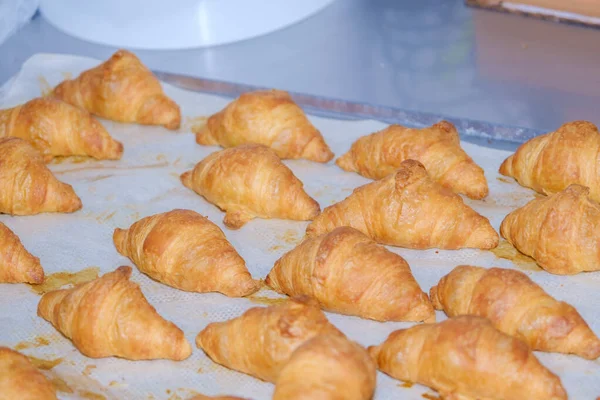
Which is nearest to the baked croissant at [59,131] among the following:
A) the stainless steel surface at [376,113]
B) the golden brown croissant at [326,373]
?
the stainless steel surface at [376,113]

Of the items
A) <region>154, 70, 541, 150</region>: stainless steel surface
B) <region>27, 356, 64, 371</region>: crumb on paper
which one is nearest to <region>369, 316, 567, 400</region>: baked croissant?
<region>27, 356, 64, 371</region>: crumb on paper

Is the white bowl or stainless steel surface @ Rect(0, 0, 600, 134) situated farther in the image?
the white bowl

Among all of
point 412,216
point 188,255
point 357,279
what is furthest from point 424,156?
point 188,255

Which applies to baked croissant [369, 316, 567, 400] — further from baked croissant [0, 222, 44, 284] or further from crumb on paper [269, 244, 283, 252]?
baked croissant [0, 222, 44, 284]

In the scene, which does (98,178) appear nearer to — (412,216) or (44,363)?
(44,363)

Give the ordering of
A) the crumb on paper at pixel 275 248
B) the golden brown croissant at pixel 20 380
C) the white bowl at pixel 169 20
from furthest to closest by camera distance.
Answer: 1. the white bowl at pixel 169 20
2. the crumb on paper at pixel 275 248
3. the golden brown croissant at pixel 20 380

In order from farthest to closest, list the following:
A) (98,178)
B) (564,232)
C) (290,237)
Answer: (98,178) < (290,237) < (564,232)

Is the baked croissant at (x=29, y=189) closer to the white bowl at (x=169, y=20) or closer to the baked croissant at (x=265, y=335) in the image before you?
the baked croissant at (x=265, y=335)
